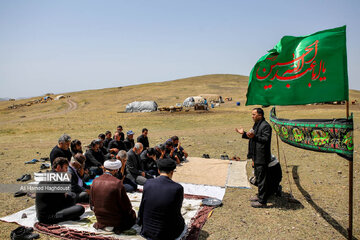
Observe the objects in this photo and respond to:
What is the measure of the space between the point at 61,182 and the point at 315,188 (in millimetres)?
6659

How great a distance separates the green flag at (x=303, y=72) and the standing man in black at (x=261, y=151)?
70cm

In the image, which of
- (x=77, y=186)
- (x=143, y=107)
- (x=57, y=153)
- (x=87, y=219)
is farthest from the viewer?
(x=143, y=107)

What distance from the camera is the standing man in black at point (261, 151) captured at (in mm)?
5988

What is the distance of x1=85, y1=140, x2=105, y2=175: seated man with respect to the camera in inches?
332

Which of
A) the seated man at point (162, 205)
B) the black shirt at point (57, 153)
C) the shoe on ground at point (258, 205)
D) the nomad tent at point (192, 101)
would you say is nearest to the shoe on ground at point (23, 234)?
the seated man at point (162, 205)

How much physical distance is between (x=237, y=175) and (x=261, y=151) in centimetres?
279

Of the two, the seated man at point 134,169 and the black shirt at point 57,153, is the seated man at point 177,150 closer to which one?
the seated man at point 134,169

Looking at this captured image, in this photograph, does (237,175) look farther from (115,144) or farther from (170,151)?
(115,144)

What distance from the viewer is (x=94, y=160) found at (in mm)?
8500

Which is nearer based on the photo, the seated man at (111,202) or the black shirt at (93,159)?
the seated man at (111,202)

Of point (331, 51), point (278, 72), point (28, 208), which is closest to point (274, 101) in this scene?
point (278, 72)

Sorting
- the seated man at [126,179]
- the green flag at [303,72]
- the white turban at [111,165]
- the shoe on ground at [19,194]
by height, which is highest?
the green flag at [303,72]

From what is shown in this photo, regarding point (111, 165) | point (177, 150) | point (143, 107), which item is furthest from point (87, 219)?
point (143, 107)

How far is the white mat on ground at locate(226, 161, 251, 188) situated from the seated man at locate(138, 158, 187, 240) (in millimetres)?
3905
